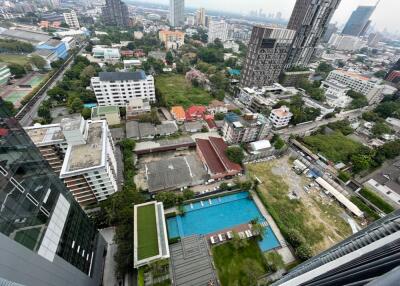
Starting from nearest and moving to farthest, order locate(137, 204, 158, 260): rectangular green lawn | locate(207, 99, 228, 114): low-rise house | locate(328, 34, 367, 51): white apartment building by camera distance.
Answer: locate(137, 204, 158, 260): rectangular green lawn, locate(207, 99, 228, 114): low-rise house, locate(328, 34, 367, 51): white apartment building

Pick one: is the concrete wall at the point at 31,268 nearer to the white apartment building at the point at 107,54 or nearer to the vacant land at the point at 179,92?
the vacant land at the point at 179,92

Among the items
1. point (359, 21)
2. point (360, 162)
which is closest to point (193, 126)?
point (360, 162)

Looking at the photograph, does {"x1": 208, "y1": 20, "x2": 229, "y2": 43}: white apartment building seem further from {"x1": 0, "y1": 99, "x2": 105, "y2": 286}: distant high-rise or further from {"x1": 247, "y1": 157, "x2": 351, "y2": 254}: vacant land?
{"x1": 0, "y1": 99, "x2": 105, "y2": 286}: distant high-rise

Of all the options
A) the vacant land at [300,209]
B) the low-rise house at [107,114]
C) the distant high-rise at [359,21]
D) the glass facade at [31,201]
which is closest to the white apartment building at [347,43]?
the distant high-rise at [359,21]

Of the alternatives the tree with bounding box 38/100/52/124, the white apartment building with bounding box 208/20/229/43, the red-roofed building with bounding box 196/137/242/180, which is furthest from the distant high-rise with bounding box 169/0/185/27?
the red-roofed building with bounding box 196/137/242/180

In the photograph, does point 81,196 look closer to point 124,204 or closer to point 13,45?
point 124,204

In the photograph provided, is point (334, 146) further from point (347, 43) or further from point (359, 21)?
point (359, 21)
